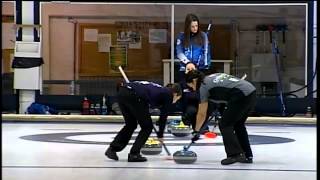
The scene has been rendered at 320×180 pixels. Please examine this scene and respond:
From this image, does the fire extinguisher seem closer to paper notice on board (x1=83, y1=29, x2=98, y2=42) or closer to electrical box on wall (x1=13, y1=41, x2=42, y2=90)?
electrical box on wall (x1=13, y1=41, x2=42, y2=90)

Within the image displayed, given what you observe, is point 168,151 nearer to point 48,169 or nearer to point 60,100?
point 48,169

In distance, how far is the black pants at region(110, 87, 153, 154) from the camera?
6152 mm

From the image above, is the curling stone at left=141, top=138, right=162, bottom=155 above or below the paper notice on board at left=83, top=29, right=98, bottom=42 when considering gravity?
below

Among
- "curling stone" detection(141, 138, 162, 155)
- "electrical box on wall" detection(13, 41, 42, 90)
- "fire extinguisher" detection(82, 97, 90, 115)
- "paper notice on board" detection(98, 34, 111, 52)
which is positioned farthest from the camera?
"paper notice on board" detection(98, 34, 111, 52)

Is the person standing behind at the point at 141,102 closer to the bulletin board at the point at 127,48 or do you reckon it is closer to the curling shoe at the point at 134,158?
the curling shoe at the point at 134,158

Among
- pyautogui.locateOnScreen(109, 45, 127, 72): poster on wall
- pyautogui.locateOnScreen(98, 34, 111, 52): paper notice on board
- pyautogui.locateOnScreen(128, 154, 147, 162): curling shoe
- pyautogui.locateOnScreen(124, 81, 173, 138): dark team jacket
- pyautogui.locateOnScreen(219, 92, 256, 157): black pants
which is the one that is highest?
pyautogui.locateOnScreen(98, 34, 111, 52): paper notice on board

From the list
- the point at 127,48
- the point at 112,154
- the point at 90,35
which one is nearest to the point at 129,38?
the point at 127,48

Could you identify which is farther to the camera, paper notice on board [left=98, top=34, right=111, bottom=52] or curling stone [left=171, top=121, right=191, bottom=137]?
paper notice on board [left=98, top=34, right=111, bottom=52]

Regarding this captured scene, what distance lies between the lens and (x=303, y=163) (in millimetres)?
6406

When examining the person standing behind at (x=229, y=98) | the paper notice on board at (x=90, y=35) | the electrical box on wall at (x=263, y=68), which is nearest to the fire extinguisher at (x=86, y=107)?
the paper notice on board at (x=90, y=35)

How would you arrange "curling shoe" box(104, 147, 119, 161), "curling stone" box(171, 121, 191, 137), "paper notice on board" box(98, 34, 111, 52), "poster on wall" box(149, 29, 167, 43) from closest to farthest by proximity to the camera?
"curling shoe" box(104, 147, 119, 161) → "curling stone" box(171, 121, 191, 137) → "poster on wall" box(149, 29, 167, 43) → "paper notice on board" box(98, 34, 111, 52)

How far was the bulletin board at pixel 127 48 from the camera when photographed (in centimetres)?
1271

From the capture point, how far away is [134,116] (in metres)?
6.23

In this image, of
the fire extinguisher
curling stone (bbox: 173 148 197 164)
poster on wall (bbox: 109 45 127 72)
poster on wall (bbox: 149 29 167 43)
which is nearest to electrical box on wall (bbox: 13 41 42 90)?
the fire extinguisher
